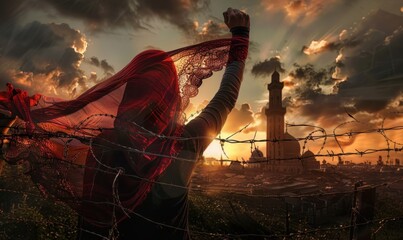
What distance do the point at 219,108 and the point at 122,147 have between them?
54.6 inches

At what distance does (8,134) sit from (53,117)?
388mm

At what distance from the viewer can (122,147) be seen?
251 centimetres

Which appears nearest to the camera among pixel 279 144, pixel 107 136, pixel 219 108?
pixel 107 136

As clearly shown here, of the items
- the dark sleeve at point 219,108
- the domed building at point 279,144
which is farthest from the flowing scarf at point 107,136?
the domed building at point 279,144

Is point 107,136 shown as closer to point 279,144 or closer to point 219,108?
point 219,108

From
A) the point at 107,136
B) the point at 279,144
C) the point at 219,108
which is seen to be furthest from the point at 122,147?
the point at 279,144

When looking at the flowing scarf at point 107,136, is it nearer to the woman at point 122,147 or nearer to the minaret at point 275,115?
the woman at point 122,147

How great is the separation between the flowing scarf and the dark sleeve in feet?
0.82

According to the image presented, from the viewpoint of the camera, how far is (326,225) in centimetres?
2533

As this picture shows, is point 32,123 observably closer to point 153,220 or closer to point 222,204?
point 153,220

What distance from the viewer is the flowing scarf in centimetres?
260

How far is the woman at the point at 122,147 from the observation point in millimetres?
2609

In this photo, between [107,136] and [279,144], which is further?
[279,144]

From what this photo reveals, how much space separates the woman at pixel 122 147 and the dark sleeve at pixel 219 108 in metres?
0.02
